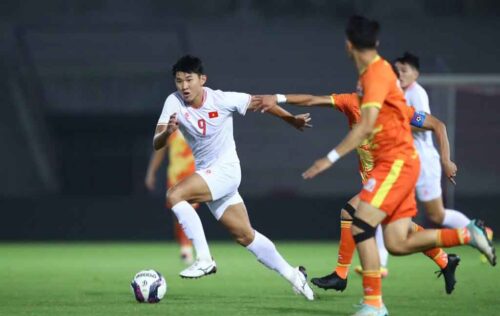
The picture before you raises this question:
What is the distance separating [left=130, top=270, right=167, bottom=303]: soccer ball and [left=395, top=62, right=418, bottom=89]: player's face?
2682 millimetres

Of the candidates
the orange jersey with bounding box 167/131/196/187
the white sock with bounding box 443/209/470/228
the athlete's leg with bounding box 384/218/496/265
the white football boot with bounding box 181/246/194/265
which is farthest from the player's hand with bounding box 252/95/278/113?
the orange jersey with bounding box 167/131/196/187

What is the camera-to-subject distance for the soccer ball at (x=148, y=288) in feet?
27.1

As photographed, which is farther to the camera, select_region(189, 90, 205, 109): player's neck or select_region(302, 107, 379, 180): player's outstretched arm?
select_region(189, 90, 205, 109): player's neck

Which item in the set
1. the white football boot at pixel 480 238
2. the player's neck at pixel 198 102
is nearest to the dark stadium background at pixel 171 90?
the player's neck at pixel 198 102

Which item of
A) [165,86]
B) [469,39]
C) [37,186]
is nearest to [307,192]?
[165,86]

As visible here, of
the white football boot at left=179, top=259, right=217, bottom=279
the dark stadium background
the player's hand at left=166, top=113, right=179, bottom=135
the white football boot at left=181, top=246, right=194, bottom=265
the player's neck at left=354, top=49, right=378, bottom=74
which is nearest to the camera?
the player's neck at left=354, top=49, right=378, bottom=74

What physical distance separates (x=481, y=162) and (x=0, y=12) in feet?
40.5

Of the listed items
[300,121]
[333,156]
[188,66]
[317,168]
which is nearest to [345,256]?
[300,121]

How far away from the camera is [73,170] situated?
827 inches

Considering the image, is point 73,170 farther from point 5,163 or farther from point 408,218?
point 408,218

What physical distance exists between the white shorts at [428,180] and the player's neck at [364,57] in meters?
2.88

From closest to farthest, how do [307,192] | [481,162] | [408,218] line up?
1. [408,218]
2. [481,162]
3. [307,192]

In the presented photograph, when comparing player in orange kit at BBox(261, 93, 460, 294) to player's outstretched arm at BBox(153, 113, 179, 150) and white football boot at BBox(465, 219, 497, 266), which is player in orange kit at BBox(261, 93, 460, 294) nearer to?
player's outstretched arm at BBox(153, 113, 179, 150)

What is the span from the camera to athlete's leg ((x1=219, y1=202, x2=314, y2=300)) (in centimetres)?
841
